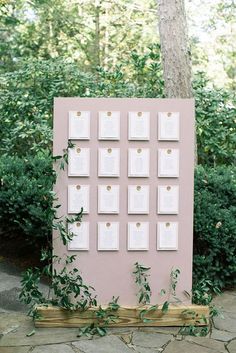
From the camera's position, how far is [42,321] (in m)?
2.91

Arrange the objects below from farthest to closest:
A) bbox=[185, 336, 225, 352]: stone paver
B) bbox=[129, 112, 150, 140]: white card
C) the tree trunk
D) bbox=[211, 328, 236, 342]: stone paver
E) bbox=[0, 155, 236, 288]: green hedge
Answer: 1. the tree trunk
2. bbox=[0, 155, 236, 288]: green hedge
3. bbox=[129, 112, 150, 140]: white card
4. bbox=[211, 328, 236, 342]: stone paver
5. bbox=[185, 336, 225, 352]: stone paver

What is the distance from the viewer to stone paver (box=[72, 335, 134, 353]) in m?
2.60

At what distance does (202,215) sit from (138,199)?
33.1 inches

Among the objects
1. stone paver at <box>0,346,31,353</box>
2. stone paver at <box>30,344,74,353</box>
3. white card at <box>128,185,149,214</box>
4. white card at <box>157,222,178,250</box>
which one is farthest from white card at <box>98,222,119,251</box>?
stone paver at <box>0,346,31,353</box>

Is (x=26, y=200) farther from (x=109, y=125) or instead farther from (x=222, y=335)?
(x=222, y=335)

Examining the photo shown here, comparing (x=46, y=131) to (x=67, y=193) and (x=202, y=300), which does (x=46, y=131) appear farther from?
(x=202, y=300)

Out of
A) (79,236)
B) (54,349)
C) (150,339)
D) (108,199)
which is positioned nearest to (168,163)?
(108,199)

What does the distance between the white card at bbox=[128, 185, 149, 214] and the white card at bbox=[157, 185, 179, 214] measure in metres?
0.08

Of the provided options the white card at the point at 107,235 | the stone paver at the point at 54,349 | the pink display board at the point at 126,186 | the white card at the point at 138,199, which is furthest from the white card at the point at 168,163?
the stone paver at the point at 54,349

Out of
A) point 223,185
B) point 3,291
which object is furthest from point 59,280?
point 223,185

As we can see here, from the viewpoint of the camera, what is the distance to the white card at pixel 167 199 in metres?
2.94

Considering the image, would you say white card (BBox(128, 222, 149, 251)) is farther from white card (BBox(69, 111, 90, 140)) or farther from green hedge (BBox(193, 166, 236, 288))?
green hedge (BBox(193, 166, 236, 288))

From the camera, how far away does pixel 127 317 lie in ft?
9.61

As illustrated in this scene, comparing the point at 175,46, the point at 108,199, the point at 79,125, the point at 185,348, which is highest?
the point at 175,46
